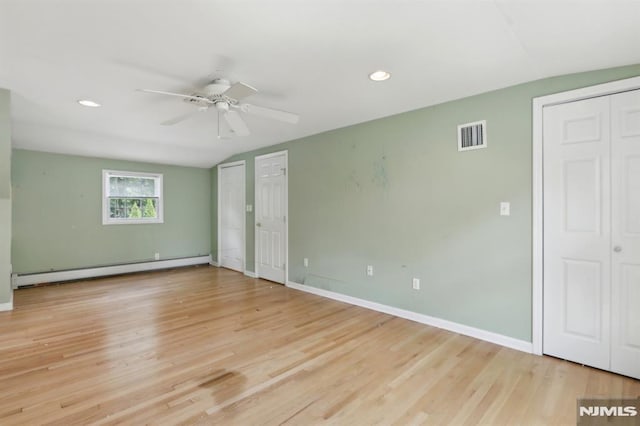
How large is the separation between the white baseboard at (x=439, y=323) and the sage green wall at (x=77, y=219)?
12.2ft

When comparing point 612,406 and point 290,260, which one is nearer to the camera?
point 612,406

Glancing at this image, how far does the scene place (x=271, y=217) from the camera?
5336mm

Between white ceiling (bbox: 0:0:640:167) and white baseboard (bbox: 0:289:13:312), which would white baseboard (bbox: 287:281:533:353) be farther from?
white baseboard (bbox: 0:289:13:312)

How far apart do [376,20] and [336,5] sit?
11.3 inches

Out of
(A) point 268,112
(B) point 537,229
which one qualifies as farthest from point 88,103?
(B) point 537,229

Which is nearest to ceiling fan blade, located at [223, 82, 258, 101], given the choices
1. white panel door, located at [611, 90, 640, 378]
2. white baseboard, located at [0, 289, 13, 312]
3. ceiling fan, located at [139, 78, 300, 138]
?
ceiling fan, located at [139, 78, 300, 138]

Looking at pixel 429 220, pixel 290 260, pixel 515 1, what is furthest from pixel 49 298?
pixel 515 1

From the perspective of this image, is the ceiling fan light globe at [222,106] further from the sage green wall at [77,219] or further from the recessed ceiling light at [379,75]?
the sage green wall at [77,219]

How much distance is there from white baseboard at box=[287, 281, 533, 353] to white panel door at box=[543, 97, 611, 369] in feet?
0.75

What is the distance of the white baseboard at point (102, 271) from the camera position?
494cm

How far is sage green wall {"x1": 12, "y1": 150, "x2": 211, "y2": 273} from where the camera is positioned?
16.1 ft

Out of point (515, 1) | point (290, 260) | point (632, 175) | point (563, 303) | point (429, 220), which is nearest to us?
point (515, 1)

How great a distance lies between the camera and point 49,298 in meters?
4.30

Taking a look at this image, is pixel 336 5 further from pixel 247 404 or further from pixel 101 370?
pixel 101 370
